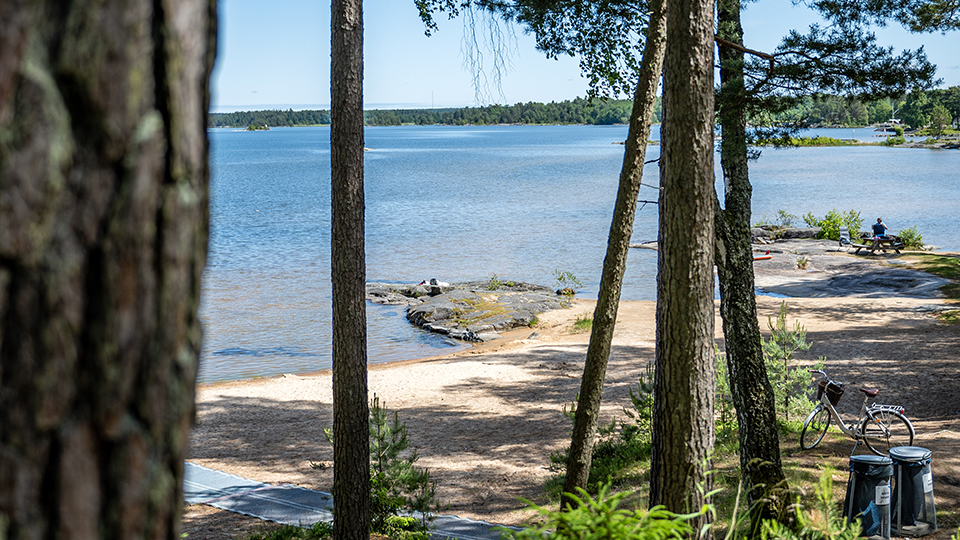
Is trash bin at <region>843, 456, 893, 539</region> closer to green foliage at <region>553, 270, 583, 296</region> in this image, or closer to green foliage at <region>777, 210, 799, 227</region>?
green foliage at <region>553, 270, 583, 296</region>

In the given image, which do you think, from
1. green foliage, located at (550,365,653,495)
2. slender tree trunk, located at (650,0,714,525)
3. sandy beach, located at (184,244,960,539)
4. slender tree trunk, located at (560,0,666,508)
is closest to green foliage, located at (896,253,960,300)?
sandy beach, located at (184,244,960,539)

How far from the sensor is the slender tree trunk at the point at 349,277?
535cm

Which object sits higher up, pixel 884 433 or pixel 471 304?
pixel 884 433

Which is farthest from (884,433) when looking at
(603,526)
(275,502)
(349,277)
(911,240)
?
(911,240)

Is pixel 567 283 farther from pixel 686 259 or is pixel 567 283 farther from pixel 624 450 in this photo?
pixel 686 259

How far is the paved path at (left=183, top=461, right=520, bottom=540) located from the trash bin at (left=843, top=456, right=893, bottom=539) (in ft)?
8.95

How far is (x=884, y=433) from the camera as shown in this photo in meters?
7.44

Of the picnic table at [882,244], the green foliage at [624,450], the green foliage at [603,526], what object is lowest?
the green foliage at [624,450]

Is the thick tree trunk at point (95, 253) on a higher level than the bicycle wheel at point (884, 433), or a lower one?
higher

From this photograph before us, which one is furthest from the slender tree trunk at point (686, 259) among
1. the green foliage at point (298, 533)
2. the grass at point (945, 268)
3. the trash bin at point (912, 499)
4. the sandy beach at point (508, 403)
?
the grass at point (945, 268)

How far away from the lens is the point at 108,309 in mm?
752

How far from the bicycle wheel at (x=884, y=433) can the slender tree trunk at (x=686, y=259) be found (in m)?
3.97

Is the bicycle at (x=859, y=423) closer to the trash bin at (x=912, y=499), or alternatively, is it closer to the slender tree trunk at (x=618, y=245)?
the trash bin at (x=912, y=499)

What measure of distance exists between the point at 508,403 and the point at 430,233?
99.4ft
